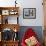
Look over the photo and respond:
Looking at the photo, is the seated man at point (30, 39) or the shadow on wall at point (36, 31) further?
the shadow on wall at point (36, 31)

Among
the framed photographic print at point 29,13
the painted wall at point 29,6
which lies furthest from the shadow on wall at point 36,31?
the framed photographic print at point 29,13

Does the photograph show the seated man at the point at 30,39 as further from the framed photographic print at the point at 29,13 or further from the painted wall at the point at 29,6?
the framed photographic print at the point at 29,13

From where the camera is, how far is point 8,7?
558cm

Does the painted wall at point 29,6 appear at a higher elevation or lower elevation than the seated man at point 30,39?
higher

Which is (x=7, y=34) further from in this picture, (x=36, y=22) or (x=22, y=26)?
(x=36, y=22)

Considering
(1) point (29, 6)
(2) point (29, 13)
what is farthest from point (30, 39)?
(1) point (29, 6)

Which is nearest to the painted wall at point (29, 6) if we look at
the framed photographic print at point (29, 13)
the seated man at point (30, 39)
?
the framed photographic print at point (29, 13)

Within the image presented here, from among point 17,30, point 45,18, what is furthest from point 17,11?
point 45,18

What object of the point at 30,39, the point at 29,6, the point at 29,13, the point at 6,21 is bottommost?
the point at 30,39

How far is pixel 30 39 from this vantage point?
5.20 m

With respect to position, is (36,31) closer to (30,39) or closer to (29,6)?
(30,39)

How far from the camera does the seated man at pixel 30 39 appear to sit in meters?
5.16

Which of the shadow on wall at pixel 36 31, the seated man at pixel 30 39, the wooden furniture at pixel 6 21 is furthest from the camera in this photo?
the shadow on wall at pixel 36 31

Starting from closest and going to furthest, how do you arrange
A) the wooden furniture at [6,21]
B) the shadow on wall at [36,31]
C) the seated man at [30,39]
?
the seated man at [30,39] → the wooden furniture at [6,21] → the shadow on wall at [36,31]
